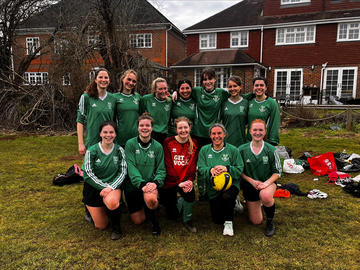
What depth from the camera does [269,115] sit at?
4.43 m

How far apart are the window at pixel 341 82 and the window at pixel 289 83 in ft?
5.82

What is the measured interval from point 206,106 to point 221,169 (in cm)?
126

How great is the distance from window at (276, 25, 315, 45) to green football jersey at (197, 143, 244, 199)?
20.0 m

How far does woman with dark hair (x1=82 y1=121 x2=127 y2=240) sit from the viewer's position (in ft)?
12.3

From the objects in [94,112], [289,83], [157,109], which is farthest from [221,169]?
[289,83]

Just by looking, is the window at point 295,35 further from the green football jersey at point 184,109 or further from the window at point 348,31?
the green football jersey at point 184,109

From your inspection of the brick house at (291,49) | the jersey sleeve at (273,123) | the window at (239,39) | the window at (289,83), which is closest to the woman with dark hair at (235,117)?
the jersey sleeve at (273,123)

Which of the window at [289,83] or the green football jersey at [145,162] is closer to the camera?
the green football jersey at [145,162]

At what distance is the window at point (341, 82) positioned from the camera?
66.2 ft

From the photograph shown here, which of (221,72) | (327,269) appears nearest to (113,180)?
(327,269)

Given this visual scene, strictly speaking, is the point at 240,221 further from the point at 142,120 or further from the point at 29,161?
the point at 29,161

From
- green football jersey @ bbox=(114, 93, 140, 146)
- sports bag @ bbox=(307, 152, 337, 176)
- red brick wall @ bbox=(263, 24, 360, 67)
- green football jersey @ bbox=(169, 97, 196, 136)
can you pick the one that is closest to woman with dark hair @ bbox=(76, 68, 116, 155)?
green football jersey @ bbox=(114, 93, 140, 146)

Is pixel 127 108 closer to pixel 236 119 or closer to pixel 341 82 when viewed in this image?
pixel 236 119

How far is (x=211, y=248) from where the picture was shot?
3463 millimetres
